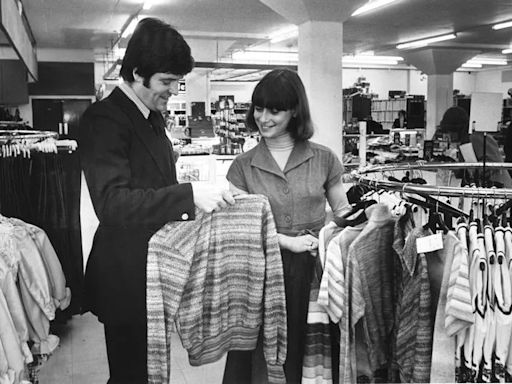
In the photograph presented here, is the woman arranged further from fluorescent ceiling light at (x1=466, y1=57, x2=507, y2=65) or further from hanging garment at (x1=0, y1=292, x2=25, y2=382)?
fluorescent ceiling light at (x1=466, y1=57, x2=507, y2=65)

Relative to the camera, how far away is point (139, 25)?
2.04 m

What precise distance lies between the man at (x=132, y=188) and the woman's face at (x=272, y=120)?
1.38 ft

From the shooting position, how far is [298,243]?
214 cm

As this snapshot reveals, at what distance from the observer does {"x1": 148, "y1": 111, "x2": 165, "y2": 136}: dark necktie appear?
207 centimetres

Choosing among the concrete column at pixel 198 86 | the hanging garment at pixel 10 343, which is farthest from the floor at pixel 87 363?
the concrete column at pixel 198 86

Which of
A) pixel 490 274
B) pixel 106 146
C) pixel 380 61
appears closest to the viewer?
pixel 106 146

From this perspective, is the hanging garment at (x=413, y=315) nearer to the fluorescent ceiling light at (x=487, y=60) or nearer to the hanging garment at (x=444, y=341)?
the hanging garment at (x=444, y=341)

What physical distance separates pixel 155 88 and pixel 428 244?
3.52 ft

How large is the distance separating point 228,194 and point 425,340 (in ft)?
2.85

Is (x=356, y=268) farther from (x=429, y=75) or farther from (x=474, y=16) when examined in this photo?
(x=429, y=75)

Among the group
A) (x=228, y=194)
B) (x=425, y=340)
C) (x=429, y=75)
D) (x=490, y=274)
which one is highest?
(x=429, y=75)

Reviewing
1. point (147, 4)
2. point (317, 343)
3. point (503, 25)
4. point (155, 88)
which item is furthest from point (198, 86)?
point (317, 343)

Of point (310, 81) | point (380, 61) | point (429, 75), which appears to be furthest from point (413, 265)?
point (380, 61)

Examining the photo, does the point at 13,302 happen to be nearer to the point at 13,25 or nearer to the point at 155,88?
the point at 155,88
